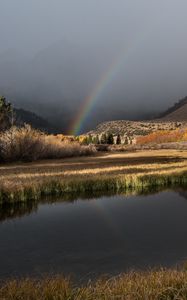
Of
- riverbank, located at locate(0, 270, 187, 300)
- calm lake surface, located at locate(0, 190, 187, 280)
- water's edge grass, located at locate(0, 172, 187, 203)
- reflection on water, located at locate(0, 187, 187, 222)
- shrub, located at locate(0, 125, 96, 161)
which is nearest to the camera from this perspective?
riverbank, located at locate(0, 270, 187, 300)

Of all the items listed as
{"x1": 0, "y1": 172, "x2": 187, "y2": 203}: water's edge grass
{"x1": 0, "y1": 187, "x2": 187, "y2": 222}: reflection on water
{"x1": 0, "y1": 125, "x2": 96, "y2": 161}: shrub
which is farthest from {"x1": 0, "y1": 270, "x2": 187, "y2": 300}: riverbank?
{"x1": 0, "y1": 125, "x2": 96, "y2": 161}: shrub

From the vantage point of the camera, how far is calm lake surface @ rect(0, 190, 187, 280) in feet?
48.0

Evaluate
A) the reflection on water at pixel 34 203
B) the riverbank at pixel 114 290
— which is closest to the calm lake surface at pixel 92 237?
the reflection on water at pixel 34 203

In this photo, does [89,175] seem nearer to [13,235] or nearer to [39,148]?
[13,235]

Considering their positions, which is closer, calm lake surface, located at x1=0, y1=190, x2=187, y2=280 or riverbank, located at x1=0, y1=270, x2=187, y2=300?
riverbank, located at x1=0, y1=270, x2=187, y2=300

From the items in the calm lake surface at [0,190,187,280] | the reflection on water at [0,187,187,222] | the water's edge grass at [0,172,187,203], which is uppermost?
the water's edge grass at [0,172,187,203]

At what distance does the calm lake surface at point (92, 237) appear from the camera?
1462cm

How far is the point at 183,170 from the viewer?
4344cm

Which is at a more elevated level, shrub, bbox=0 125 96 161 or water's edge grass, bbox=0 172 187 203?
shrub, bbox=0 125 96 161

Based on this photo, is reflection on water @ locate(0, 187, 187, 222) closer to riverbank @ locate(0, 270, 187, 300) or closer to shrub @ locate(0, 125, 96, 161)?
riverbank @ locate(0, 270, 187, 300)

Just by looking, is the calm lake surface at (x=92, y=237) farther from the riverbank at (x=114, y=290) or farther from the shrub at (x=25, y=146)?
the shrub at (x=25, y=146)

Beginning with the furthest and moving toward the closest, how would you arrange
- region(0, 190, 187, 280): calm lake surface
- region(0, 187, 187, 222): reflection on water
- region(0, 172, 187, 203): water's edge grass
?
1. region(0, 172, 187, 203): water's edge grass
2. region(0, 187, 187, 222): reflection on water
3. region(0, 190, 187, 280): calm lake surface

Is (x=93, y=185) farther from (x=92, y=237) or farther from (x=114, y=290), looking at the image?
(x=114, y=290)

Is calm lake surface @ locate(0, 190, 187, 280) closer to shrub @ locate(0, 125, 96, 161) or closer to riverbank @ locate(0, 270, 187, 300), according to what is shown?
riverbank @ locate(0, 270, 187, 300)
